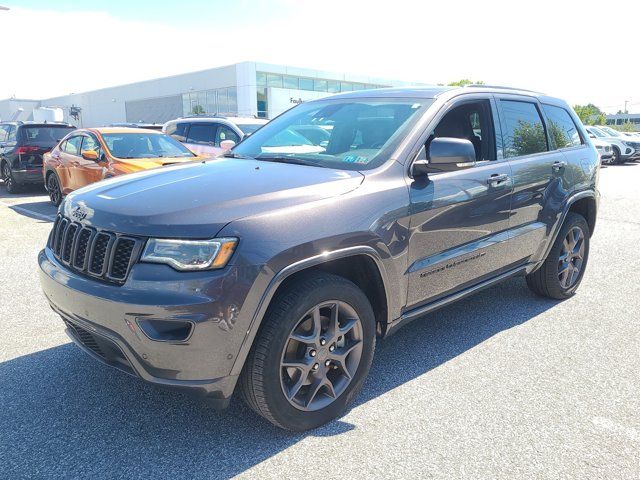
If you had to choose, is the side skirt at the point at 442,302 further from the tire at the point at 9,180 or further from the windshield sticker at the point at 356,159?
the tire at the point at 9,180

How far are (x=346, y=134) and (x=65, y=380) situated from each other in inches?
94.9

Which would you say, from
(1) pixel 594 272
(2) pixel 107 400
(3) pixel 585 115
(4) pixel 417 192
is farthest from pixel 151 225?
(3) pixel 585 115

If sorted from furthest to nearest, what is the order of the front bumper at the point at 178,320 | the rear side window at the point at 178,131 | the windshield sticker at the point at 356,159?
the rear side window at the point at 178,131 → the windshield sticker at the point at 356,159 → the front bumper at the point at 178,320

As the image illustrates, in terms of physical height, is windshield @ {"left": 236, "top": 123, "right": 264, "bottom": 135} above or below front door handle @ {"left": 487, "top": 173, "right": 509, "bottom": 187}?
above

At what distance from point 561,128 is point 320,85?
4460 cm

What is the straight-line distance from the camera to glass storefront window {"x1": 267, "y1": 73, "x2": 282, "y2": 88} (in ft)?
145

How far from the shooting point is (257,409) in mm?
2584

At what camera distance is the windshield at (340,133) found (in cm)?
323

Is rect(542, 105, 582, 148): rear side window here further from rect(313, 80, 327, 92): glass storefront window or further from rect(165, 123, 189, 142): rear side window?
rect(313, 80, 327, 92): glass storefront window

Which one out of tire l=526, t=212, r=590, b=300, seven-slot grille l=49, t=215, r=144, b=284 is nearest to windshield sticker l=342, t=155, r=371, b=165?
seven-slot grille l=49, t=215, r=144, b=284

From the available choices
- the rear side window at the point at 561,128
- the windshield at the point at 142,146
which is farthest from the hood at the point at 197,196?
the windshield at the point at 142,146

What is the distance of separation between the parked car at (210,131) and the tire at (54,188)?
2.73 m

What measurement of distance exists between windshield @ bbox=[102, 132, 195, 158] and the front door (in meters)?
6.14

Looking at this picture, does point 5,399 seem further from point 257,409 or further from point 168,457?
point 257,409
